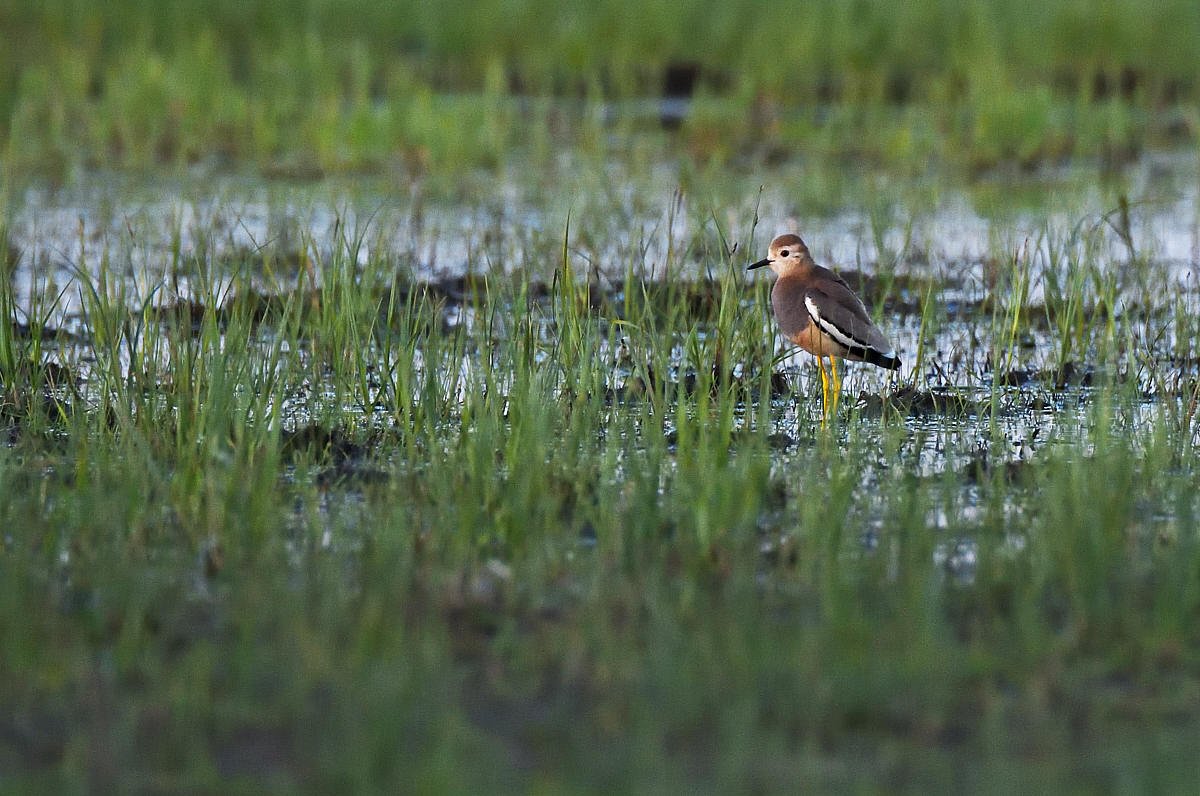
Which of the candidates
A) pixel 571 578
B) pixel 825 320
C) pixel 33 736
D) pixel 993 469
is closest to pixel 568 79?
pixel 825 320

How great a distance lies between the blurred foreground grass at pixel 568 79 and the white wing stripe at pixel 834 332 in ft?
17.5

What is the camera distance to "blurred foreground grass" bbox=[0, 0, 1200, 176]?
11586 millimetres

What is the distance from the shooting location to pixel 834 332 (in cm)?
567

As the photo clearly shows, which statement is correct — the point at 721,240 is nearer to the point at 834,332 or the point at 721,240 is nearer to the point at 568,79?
the point at 834,332

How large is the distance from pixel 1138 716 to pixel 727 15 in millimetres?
13671

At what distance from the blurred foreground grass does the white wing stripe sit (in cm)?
535

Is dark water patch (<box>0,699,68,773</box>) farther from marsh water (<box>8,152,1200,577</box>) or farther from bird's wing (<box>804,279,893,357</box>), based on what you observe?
bird's wing (<box>804,279,893,357</box>)

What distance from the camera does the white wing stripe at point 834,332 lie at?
5.63m

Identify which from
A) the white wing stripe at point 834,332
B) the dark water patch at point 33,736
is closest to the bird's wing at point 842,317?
the white wing stripe at point 834,332

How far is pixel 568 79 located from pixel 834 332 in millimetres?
9659

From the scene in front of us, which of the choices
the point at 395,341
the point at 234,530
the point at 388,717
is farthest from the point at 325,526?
the point at 395,341

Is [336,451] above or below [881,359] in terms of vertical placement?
below

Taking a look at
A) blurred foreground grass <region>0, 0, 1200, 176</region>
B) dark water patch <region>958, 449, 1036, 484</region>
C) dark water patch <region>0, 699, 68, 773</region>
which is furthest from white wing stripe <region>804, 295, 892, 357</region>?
blurred foreground grass <region>0, 0, 1200, 176</region>

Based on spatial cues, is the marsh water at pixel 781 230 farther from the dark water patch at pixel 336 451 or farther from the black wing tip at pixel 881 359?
the dark water patch at pixel 336 451
